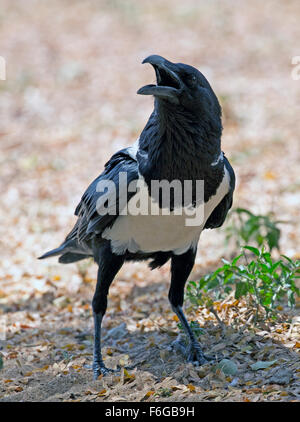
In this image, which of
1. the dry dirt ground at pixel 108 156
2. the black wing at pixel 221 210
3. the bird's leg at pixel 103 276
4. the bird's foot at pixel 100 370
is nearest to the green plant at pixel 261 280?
the dry dirt ground at pixel 108 156

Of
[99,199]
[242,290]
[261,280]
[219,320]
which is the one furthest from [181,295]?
[99,199]

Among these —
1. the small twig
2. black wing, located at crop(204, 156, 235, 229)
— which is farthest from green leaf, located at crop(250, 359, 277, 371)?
black wing, located at crop(204, 156, 235, 229)

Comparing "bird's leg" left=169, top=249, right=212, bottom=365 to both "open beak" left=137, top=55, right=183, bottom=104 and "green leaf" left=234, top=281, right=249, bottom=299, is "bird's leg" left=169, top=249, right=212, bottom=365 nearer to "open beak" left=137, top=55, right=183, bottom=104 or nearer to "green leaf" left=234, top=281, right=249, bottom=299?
"green leaf" left=234, top=281, right=249, bottom=299

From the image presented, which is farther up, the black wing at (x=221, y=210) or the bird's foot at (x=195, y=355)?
the black wing at (x=221, y=210)

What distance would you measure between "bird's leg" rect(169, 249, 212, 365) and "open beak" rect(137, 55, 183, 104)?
1.13m

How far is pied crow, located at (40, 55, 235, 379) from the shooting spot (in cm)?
326

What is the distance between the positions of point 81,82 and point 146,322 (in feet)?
23.9

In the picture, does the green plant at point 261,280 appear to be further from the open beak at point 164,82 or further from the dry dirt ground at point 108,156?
the open beak at point 164,82

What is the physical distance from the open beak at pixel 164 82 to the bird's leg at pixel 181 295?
113 cm

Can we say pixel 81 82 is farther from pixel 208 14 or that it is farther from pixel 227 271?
pixel 227 271

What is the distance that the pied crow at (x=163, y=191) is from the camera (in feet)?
10.7

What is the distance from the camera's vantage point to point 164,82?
3.24 metres

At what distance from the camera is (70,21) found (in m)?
13.4

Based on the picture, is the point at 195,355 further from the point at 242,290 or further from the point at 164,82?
the point at 164,82
